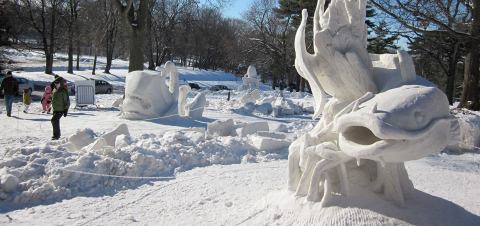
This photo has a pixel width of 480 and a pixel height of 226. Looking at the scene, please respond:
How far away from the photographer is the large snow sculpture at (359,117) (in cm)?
434

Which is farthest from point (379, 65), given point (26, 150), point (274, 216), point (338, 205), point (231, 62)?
point (231, 62)

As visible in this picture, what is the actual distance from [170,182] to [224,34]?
65.1m

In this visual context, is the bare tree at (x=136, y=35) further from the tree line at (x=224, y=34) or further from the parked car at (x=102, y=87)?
the parked car at (x=102, y=87)

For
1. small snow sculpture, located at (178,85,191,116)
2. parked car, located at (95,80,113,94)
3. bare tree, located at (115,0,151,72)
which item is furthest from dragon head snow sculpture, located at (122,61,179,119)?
parked car, located at (95,80,113,94)

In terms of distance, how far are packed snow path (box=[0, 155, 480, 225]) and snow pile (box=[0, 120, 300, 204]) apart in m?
0.41

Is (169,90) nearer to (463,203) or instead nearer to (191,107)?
(191,107)

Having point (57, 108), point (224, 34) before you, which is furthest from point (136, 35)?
point (224, 34)

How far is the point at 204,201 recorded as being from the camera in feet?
21.6

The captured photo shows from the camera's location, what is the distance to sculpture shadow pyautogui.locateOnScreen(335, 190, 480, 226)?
4902 millimetres

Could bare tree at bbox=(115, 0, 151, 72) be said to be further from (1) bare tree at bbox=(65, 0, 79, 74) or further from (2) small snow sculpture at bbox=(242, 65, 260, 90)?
(1) bare tree at bbox=(65, 0, 79, 74)

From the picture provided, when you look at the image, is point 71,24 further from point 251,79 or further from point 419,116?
point 419,116

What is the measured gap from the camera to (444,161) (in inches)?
388

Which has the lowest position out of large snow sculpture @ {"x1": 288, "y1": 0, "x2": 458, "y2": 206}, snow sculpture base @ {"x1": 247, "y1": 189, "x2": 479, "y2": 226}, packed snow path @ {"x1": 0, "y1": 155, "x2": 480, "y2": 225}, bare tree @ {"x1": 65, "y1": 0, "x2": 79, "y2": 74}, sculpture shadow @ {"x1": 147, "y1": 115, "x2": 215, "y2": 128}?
sculpture shadow @ {"x1": 147, "y1": 115, "x2": 215, "y2": 128}

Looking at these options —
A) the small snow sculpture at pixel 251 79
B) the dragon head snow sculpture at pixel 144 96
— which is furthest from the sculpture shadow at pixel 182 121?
the small snow sculpture at pixel 251 79
